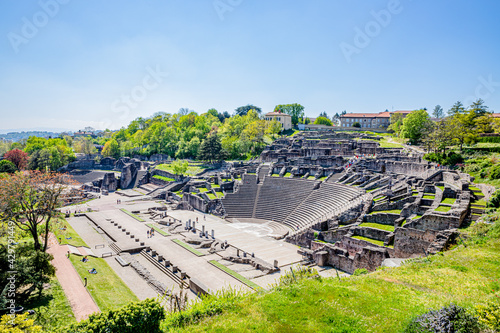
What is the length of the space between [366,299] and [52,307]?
1590cm

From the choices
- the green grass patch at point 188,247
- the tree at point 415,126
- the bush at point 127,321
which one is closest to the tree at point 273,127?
the tree at point 415,126

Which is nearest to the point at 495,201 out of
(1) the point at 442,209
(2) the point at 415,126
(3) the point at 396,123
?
(1) the point at 442,209

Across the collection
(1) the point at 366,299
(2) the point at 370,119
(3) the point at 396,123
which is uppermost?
(2) the point at 370,119

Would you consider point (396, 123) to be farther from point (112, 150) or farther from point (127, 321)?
point (112, 150)

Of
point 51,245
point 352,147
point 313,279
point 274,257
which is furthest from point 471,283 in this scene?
point 352,147

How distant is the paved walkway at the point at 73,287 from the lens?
622 inches

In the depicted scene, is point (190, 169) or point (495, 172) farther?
point (190, 169)

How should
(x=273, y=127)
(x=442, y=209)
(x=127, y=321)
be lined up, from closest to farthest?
(x=127, y=321), (x=442, y=209), (x=273, y=127)

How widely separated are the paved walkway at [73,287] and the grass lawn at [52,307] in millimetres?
355

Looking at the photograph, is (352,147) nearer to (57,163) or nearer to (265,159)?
(265,159)

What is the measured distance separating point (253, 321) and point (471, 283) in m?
9.11

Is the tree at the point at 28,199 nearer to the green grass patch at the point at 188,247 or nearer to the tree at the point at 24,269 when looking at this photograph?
the tree at the point at 24,269

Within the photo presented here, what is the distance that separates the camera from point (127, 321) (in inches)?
353

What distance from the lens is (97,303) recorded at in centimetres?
1658
